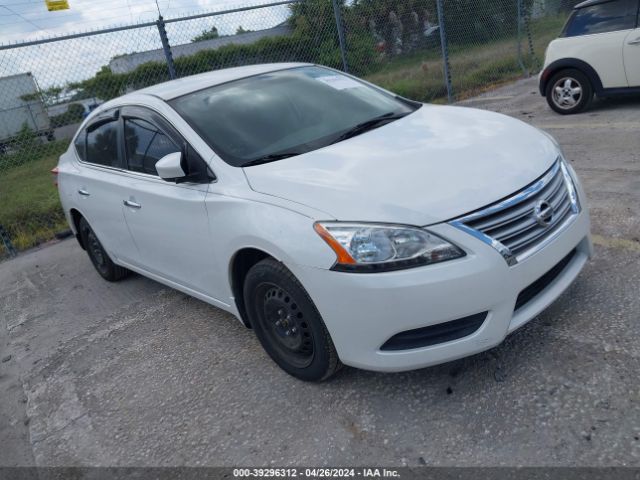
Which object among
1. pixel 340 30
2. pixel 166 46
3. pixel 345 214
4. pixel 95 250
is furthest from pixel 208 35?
pixel 345 214

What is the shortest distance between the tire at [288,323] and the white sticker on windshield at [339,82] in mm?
1756

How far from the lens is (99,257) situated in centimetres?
531

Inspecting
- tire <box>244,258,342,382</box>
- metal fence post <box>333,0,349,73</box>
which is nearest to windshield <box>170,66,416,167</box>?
tire <box>244,258,342,382</box>

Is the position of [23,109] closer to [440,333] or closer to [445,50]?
[445,50]

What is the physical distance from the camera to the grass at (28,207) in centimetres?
743

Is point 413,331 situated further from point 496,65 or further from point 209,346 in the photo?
point 496,65

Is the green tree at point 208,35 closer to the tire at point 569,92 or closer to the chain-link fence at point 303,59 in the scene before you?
the chain-link fence at point 303,59

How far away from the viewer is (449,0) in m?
11.2

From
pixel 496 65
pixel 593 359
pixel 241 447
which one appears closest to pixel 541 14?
pixel 496 65

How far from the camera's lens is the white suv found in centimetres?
719

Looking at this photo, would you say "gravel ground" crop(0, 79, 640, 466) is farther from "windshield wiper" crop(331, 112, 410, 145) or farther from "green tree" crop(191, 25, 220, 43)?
"green tree" crop(191, 25, 220, 43)

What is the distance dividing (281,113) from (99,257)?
8.68ft

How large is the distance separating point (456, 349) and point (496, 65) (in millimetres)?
11076

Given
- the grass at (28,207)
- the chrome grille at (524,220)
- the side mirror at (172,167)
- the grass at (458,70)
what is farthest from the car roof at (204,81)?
the grass at (458,70)
